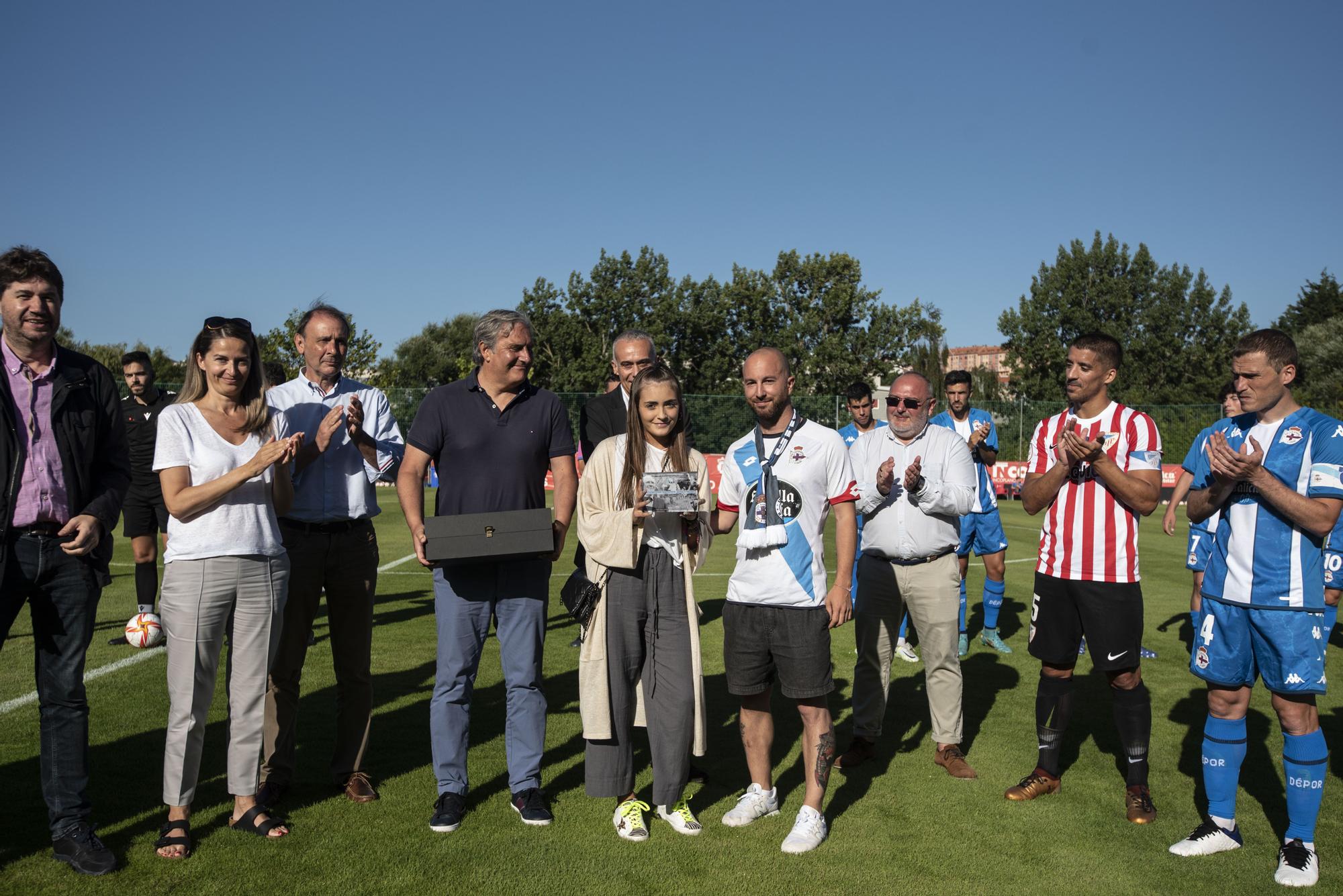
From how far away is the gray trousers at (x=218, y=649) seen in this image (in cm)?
385

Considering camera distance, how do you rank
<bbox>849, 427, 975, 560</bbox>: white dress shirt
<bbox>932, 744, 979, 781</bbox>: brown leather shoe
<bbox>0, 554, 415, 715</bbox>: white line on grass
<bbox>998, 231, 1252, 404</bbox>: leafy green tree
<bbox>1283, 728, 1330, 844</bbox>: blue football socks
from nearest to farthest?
<bbox>1283, 728, 1330, 844</bbox>: blue football socks → <bbox>932, 744, 979, 781</bbox>: brown leather shoe → <bbox>849, 427, 975, 560</bbox>: white dress shirt → <bbox>0, 554, 415, 715</bbox>: white line on grass → <bbox>998, 231, 1252, 404</bbox>: leafy green tree

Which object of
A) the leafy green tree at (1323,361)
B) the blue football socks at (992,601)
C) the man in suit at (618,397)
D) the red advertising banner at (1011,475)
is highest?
the leafy green tree at (1323,361)

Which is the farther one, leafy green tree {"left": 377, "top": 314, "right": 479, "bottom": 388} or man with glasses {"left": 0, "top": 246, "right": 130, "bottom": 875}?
leafy green tree {"left": 377, "top": 314, "right": 479, "bottom": 388}

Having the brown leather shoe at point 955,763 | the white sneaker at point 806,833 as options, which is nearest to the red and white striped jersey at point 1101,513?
the brown leather shoe at point 955,763

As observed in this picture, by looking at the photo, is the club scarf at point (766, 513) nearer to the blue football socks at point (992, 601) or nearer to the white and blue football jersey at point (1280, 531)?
the white and blue football jersey at point (1280, 531)

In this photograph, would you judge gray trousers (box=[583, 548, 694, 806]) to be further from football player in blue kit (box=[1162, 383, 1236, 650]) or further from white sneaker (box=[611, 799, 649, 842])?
football player in blue kit (box=[1162, 383, 1236, 650])

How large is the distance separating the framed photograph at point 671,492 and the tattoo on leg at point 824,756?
4.12 feet

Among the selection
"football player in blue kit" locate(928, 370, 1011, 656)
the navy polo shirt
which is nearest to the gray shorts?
the navy polo shirt

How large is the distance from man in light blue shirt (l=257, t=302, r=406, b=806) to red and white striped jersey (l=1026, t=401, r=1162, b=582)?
331 cm

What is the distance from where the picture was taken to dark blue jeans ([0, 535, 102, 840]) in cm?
374

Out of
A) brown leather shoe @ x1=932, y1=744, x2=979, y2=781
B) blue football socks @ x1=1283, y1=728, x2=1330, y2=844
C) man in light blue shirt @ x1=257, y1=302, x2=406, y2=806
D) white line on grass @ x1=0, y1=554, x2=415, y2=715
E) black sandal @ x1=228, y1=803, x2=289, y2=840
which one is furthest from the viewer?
white line on grass @ x1=0, y1=554, x2=415, y2=715

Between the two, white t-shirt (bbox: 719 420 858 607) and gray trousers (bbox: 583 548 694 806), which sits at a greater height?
white t-shirt (bbox: 719 420 858 607)

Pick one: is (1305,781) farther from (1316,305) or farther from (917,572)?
(1316,305)

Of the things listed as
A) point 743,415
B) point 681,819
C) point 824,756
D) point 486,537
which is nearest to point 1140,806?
point 824,756
